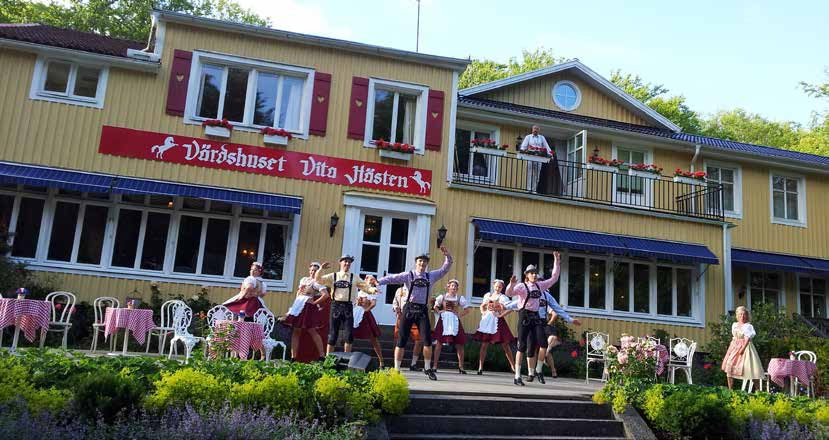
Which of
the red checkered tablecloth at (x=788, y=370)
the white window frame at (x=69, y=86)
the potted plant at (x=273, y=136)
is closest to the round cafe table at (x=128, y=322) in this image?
the potted plant at (x=273, y=136)

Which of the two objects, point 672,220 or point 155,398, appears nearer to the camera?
point 155,398

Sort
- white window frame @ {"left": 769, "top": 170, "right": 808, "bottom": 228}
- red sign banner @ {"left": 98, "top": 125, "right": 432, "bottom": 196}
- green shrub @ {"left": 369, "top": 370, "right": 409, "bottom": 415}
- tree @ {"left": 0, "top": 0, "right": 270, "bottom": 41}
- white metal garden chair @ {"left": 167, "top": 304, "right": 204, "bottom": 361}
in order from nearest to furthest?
green shrub @ {"left": 369, "top": 370, "right": 409, "bottom": 415} < white metal garden chair @ {"left": 167, "top": 304, "right": 204, "bottom": 361} < red sign banner @ {"left": 98, "top": 125, "right": 432, "bottom": 196} < white window frame @ {"left": 769, "top": 170, "right": 808, "bottom": 228} < tree @ {"left": 0, "top": 0, "right": 270, "bottom": 41}

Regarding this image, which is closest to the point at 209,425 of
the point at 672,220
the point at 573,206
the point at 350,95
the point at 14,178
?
the point at 14,178

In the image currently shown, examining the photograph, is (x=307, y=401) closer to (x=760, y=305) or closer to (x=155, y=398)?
(x=155, y=398)

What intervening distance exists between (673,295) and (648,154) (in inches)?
159

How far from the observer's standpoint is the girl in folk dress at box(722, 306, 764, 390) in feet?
36.9

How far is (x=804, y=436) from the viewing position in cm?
720

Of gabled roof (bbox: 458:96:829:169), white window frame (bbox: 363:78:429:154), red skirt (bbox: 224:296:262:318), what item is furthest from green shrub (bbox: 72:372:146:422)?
gabled roof (bbox: 458:96:829:169)

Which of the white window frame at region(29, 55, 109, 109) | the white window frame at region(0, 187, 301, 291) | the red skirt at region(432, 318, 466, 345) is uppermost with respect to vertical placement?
the white window frame at region(29, 55, 109, 109)

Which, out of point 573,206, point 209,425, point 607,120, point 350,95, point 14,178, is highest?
point 607,120

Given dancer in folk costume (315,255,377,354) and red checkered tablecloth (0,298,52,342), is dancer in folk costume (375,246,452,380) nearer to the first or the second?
dancer in folk costume (315,255,377,354)

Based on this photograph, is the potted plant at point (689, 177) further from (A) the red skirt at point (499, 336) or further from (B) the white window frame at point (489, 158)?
(A) the red skirt at point (499, 336)

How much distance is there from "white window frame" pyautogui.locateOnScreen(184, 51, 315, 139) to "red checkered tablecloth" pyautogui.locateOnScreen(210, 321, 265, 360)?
592 cm

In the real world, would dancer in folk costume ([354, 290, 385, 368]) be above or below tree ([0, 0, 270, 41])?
below
